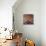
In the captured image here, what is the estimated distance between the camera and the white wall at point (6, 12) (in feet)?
13.8

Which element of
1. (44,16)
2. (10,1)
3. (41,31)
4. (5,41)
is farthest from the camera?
(41,31)

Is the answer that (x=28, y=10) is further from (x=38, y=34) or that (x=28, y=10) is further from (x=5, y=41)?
(x=5, y=41)

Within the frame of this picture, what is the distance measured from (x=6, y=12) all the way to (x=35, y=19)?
145cm

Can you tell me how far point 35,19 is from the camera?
509cm

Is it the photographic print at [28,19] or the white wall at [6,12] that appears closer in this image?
the white wall at [6,12]

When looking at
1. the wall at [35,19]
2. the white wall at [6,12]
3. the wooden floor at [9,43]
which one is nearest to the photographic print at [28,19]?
the wall at [35,19]

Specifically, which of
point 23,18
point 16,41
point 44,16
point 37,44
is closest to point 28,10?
point 23,18

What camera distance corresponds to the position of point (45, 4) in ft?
14.6

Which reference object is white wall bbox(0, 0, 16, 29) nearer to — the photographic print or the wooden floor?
the wooden floor

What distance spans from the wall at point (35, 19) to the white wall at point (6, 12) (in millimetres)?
861

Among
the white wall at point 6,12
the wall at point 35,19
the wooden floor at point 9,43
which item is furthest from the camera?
the wall at point 35,19

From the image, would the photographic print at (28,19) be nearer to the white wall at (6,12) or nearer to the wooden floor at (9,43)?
the white wall at (6,12)

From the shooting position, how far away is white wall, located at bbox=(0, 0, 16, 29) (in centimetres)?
422

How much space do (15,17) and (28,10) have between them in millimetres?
650
